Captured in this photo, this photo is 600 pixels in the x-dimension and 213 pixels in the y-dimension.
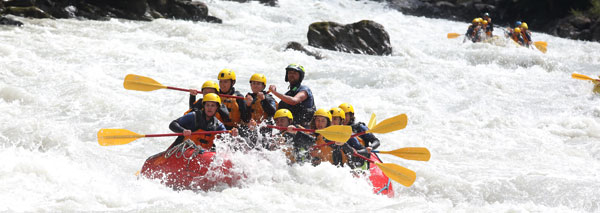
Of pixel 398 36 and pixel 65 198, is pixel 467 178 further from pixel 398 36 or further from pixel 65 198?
pixel 398 36

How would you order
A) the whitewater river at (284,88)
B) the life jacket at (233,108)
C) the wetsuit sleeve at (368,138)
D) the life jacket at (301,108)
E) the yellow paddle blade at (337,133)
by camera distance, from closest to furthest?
the whitewater river at (284,88) < the yellow paddle blade at (337,133) < the life jacket at (301,108) < the life jacket at (233,108) < the wetsuit sleeve at (368,138)

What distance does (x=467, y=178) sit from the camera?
5.90 metres

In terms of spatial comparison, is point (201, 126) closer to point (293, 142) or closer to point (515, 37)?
point (293, 142)

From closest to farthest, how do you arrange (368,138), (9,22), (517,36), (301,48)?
(368,138)
(9,22)
(301,48)
(517,36)

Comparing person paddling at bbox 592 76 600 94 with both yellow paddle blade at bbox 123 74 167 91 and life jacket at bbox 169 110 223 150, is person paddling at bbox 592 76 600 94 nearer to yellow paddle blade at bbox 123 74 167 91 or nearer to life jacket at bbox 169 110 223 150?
life jacket at bbox 169 110 223 150

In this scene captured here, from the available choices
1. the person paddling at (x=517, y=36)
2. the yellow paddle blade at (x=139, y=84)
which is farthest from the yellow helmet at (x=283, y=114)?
the person paddling at (x=517, y=36)

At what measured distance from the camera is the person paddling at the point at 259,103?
17.5 ft

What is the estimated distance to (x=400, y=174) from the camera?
4.86m

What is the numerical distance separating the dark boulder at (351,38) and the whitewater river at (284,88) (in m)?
0.47

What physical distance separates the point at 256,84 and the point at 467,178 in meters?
2.43

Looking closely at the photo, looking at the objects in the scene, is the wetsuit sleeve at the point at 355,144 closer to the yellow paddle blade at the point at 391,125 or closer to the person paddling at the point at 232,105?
the yellow paddle blade at the point at 391,125

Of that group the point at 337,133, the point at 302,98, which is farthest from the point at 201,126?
the point at 337,133

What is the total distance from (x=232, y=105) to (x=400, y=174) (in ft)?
5.67

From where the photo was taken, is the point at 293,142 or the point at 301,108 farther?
the point at 301,108
